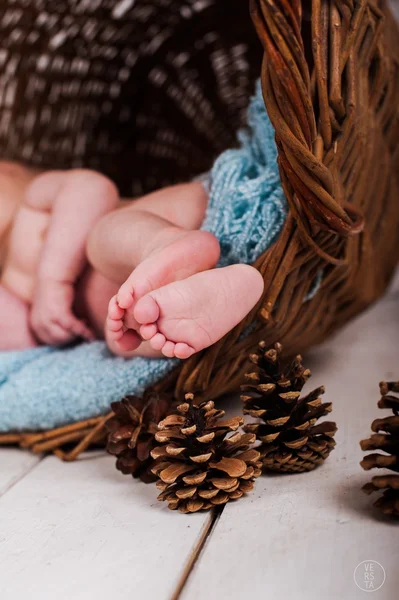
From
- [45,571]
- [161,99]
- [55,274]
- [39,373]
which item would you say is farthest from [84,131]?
[45,571]

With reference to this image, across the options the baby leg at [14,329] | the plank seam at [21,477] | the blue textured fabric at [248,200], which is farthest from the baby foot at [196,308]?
the baby leg at [14,329]

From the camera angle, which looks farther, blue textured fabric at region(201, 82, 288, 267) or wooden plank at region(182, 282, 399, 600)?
blue textured fabric at region(201, 82, 288, 267)

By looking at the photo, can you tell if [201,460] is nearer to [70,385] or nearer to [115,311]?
[115,311]

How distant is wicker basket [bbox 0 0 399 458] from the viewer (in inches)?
26.4

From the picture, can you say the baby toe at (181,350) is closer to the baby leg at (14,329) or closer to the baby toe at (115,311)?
the baby toe at (115,311)

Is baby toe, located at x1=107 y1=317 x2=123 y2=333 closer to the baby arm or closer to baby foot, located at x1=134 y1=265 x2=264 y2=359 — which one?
baby foot, located at x1=134 y1=265 x2=264 y2=359

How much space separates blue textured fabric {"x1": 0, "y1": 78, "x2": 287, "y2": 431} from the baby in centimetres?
3

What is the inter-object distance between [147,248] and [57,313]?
0.26 metres

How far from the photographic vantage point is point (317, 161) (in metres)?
0.67

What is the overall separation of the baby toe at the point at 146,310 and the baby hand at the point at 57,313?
1.14ft

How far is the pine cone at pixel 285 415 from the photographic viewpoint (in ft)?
2.18

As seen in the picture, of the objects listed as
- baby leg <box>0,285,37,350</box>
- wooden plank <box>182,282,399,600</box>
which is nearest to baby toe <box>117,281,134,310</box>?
wooden plank <box>182,282,399,600</box>

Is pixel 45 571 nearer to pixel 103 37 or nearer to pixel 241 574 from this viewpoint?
pixel 241 574

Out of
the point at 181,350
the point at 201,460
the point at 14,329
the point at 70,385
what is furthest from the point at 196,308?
the point at 14,329
